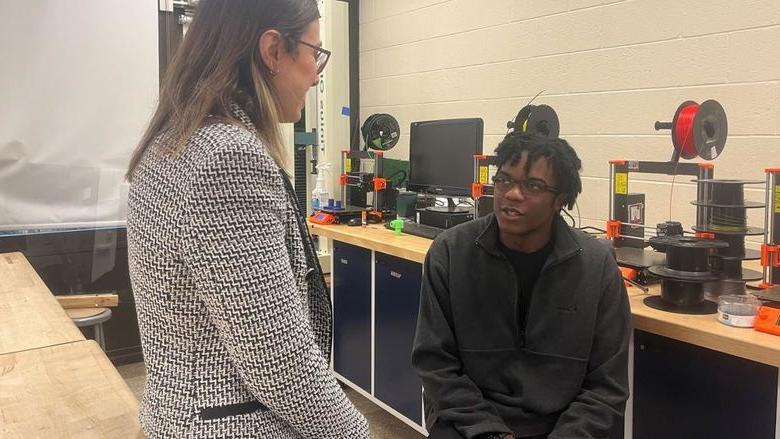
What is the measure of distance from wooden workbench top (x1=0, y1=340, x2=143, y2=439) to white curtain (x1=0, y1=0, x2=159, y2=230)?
232cm

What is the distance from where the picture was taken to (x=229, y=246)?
2.74ft

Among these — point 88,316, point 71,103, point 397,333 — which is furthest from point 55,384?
point 71,103

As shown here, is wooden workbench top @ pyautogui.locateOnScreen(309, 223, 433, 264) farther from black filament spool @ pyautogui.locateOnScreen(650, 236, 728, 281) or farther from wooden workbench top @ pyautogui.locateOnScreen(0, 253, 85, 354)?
wooden workbench top @ pyautogui.locateOnScreen(0, 253, 85, 354)

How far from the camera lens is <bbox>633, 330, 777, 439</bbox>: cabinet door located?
156 centimetres

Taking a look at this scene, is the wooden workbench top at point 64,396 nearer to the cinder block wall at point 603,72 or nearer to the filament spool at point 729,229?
the filament spool at point 729,229

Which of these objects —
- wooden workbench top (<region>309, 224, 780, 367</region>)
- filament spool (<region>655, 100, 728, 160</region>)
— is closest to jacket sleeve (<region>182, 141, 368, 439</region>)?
wooden workbench top (<region>309, 224, 780, 367</region>)

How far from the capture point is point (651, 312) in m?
1.74

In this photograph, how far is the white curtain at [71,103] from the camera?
3.65 metres

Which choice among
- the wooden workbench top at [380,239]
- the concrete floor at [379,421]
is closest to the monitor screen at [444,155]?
the wooden workbench top at [380,239]

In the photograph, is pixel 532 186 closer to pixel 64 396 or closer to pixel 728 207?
pixel 728 207

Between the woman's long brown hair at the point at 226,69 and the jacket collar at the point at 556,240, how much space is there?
0.91m

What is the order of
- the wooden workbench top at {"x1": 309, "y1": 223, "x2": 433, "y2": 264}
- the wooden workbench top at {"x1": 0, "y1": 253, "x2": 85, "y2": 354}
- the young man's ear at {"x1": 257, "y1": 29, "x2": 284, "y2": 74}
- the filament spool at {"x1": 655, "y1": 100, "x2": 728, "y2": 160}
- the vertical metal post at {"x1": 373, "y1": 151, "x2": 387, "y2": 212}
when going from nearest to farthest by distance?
the young man's ear at {"x1": 257, "y1": 29, "x2": 284, "y2": 74}
the wooden workbench top at {"x1": 0, "y1": 253, "x2": 85, "y2": 354}
the filament spool at {"x1": 655, "y1": 100, "x2": 728, "y2": 160}
the wooden workbench top at {"x1": 309, "y1": 223, "x2": 433, "y2": 264}
the vertical metal post at {"x1": 373, "y1": 151, "x2": 387, "y2": 212}

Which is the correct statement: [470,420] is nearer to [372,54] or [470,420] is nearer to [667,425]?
[667,425]

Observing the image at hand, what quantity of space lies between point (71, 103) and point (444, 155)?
224 centimetres
